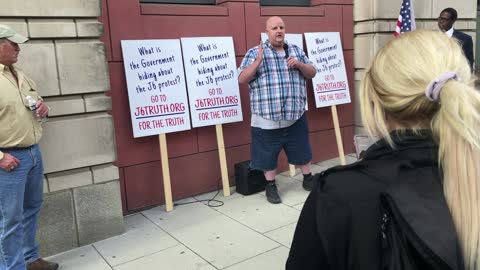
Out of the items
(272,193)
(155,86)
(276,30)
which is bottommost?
(272,193)

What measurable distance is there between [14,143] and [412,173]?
2769 millimetres

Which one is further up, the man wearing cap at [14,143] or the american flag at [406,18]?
the american flag at [406,18]

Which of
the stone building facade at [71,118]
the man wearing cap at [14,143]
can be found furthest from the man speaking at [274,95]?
the man wearing cap at [14,143]

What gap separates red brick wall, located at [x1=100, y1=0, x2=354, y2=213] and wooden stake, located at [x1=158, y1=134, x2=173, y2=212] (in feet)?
0.67

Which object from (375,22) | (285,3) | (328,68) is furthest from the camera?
(375,22)

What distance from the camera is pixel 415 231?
110 cm

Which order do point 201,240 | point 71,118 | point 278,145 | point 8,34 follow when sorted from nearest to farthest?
point 8,34
point 71,118
point 201,240
point 278,145

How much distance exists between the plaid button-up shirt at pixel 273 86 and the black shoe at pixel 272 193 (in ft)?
2.64

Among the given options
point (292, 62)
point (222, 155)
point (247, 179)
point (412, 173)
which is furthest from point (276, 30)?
point (412, 173)

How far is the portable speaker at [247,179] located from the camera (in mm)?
5242

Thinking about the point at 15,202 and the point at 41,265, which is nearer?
the point at 15,202

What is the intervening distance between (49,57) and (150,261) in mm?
1907

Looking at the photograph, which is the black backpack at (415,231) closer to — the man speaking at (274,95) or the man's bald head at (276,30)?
the man speaking at (274,95)

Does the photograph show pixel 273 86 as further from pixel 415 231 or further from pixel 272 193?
pixel 415 231
